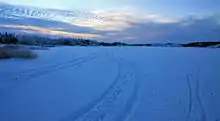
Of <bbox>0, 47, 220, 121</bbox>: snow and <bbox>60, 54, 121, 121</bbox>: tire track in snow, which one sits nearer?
<bbox>60, 54, 121, 121</bbox>: tire track in snow

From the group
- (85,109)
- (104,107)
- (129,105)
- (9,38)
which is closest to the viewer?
(85,109)

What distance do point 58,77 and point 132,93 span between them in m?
2.88

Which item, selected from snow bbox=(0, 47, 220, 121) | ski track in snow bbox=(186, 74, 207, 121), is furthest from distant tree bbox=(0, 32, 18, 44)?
ski track in snow bbox=(186, 74, 207, 121)

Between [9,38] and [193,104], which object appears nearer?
[193,104]

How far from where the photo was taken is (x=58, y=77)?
9.80 meters

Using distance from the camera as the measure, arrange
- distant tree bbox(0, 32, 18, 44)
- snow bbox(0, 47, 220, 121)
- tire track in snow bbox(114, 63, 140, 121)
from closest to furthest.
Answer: tire track in snow bbox(114, 63, 140, 121), snow bbox(0, 47, 220, 121), distant tree bbox(0, 32, 18, 44)

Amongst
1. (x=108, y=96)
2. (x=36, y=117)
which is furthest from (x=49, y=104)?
(x=108, y=96)

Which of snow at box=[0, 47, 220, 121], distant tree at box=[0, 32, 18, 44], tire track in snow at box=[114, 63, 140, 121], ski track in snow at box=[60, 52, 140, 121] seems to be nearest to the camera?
ski track in snow at box=[60, 52, 140, 121]

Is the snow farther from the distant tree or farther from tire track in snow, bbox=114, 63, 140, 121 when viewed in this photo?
the distant tree

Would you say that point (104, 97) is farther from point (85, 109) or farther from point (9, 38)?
point (9, 38)

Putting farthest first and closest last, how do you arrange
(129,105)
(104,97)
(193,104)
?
(104,97), (193,104), (129,105)

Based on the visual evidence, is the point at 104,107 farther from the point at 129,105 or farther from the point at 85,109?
the point at 129,105

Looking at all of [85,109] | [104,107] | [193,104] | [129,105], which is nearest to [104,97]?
[129,105]

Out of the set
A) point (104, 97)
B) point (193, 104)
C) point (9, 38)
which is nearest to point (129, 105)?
point (104, 97)
